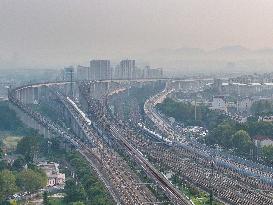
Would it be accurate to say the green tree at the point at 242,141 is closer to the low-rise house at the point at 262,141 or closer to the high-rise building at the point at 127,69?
the low-rise house at the point at 262,141

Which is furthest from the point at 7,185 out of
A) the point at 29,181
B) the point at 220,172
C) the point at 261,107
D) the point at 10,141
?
the point at 261,107

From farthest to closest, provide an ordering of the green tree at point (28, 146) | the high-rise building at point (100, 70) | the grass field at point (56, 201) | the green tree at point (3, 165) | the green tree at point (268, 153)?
1. the high-rise building at point (100, 70)
2. the green tree at point (28, 146)
3. the green tree at point (268, 153)
4. the green tree at point (3, 165)
5. the grass field at point (56, 201)

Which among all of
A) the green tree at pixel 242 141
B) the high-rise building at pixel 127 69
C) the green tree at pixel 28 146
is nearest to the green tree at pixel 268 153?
the green tree at pixel 242 141

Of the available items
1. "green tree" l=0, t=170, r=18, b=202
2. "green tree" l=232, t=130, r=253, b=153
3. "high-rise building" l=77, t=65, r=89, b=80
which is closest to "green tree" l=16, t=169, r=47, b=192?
"green tree" l=0, t=170, r=18, b=202

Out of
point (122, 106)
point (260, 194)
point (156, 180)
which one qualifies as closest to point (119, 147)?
point (156, 180)

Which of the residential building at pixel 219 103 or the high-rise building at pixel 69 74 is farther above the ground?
the high-rise building at pixel 69 74

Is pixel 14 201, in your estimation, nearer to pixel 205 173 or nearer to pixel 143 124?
pixel 205 173

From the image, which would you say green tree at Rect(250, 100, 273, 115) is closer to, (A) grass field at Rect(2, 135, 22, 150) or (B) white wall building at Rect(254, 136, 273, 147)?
(B) white wall building at Rect(254, 136, 273, 147)
